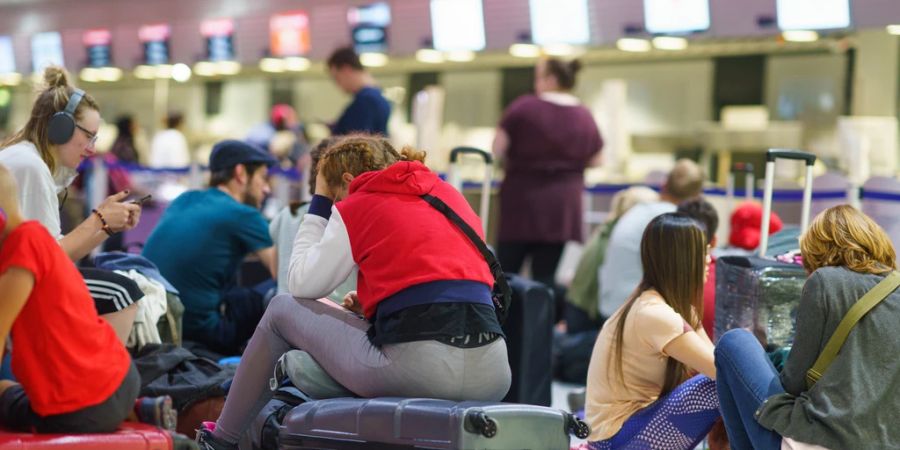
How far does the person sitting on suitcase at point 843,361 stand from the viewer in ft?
10.8

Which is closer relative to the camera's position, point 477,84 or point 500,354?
point 500,354

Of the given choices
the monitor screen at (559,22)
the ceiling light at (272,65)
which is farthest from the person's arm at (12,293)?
the ceiling light at (272,65)

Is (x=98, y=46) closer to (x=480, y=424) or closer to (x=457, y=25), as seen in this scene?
(x=457, y=25)

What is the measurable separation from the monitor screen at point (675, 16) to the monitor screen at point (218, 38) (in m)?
5.20

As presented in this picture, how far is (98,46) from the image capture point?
1459 centimetres

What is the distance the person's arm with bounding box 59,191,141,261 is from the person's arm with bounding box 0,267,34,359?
931 millimetres

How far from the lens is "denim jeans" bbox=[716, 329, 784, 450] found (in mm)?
3498

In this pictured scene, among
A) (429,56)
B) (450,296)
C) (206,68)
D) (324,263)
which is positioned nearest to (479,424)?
(450,296)

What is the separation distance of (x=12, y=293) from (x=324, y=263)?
3.11 feet

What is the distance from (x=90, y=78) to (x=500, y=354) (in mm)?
14188

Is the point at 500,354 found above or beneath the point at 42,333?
beneath

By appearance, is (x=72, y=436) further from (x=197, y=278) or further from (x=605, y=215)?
(x=605, y=215)

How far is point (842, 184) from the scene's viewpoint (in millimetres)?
7836

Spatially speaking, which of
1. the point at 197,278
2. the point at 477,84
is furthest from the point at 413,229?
the point at 477,84
